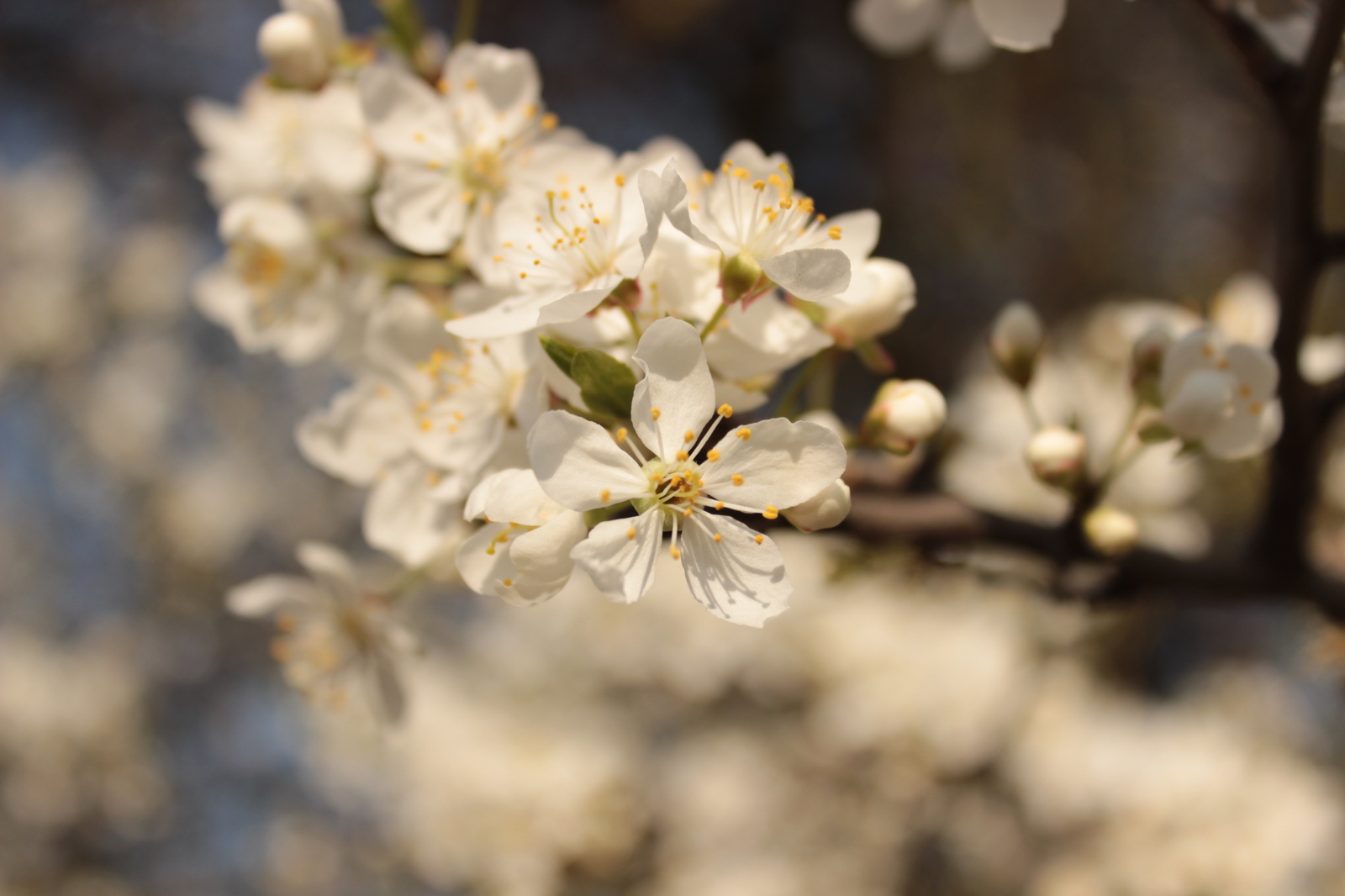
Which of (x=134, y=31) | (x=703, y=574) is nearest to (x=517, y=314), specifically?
(x=703, y=574)

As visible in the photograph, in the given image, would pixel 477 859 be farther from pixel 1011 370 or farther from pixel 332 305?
pixel 1011 370

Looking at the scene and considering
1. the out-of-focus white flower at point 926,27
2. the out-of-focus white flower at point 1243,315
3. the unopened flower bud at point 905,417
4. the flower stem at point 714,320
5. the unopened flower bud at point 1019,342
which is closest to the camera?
the flower stem at point 714,320

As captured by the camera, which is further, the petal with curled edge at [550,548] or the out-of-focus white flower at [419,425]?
the out-of-focus white flower at [419,425]

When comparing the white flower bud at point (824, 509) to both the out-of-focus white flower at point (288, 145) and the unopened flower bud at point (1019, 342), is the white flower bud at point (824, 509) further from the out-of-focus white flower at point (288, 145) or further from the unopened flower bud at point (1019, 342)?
the out-of-focus white flower at point (288, 145)

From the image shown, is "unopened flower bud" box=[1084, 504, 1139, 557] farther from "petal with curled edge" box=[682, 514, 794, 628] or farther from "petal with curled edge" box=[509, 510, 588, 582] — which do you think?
"petal with curled edge" box=[509, 510, 588, 582]

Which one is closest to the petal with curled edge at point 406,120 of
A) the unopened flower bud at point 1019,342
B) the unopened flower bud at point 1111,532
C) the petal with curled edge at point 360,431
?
the petal with curled edge at point 360,431
